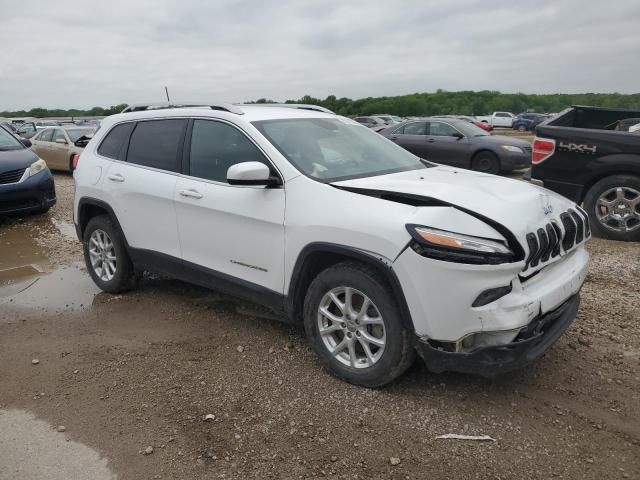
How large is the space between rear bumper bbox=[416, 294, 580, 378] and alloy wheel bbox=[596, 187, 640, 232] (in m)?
4.37

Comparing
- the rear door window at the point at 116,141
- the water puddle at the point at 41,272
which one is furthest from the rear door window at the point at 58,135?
the rear door window at the point at 116,141

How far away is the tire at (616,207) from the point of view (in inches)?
260

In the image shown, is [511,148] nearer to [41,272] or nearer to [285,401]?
[41,272]

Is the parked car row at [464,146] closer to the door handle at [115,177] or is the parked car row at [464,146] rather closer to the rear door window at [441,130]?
the rear door window at [441,130]

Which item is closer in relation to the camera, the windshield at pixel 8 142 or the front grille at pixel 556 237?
the front grille at pixel 556 237

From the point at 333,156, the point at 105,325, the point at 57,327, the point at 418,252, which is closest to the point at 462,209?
the point at 418,252

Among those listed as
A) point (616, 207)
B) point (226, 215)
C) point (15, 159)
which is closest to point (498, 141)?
point (616, 207)

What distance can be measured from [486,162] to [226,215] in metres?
10.5

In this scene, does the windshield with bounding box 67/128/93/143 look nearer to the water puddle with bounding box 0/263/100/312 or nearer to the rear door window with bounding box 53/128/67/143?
the rear door window with bounding box 53/128/67/143

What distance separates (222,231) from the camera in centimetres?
399

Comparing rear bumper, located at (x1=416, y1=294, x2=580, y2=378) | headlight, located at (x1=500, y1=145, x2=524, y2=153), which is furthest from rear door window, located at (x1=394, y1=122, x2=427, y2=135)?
rear bumper, located at (x1=416, y1=294, x2=580, y2=378)

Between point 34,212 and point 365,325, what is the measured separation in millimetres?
8013

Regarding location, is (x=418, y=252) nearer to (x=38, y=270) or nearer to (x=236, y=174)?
(x=236, y=174)

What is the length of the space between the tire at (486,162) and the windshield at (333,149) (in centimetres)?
906
